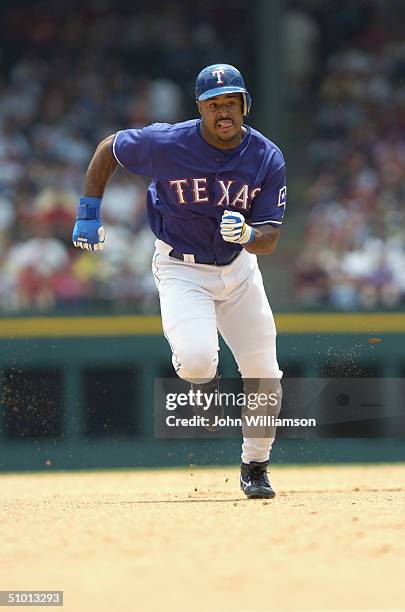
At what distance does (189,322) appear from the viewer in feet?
22.0

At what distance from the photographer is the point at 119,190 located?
11.9m

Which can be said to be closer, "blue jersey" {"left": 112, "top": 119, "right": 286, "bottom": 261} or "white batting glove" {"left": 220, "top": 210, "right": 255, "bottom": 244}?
"white batting glove" {"left": 220, "top": 210, "right": 255, "bottom": 244}

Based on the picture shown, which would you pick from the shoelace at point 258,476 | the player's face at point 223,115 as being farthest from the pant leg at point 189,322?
the player's face at point 223,115

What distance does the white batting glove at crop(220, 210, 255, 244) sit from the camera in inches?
251

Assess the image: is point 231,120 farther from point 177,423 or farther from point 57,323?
point 57,323

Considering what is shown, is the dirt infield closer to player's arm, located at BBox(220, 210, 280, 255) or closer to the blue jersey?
player's arm, located at BBox(220, 210, 280, 255)

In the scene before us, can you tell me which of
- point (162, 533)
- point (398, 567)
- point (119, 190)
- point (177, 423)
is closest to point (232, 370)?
point (177, 423)

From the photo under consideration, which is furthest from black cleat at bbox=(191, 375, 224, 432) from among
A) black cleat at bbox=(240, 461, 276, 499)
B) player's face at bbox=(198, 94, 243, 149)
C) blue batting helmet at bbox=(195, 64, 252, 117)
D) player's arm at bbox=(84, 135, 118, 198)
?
blue batting helmet at bbox=(195, 64, 252, 117)

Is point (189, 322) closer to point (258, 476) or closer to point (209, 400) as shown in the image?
point (209, 400)

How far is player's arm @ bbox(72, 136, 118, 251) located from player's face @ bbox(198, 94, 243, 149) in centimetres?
59

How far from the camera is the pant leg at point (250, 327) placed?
6.94 m

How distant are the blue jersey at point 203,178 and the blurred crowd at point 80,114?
3745mm

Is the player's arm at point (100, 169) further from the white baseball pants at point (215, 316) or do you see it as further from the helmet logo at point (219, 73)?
the helmet logo at point (219, 73)

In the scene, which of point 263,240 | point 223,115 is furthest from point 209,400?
point 223,115
